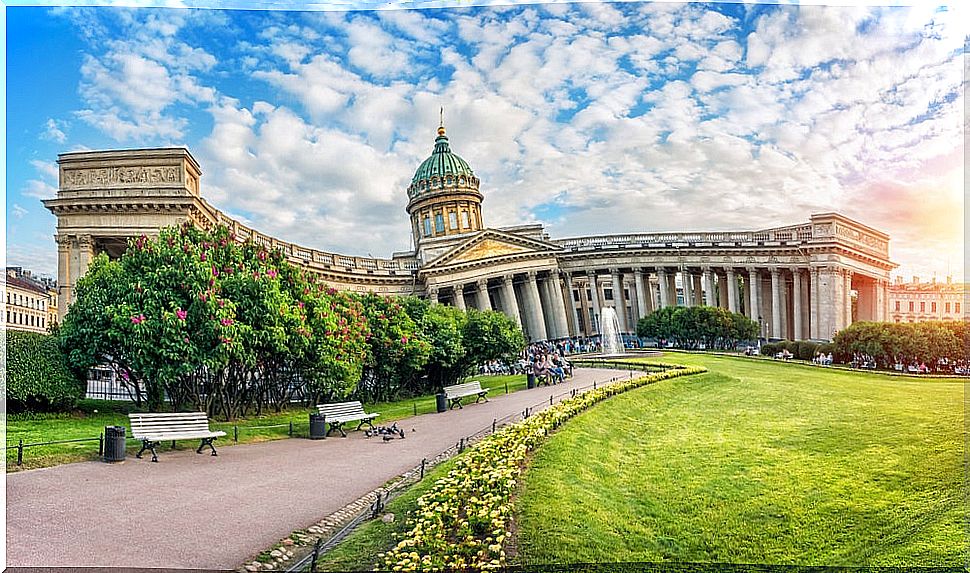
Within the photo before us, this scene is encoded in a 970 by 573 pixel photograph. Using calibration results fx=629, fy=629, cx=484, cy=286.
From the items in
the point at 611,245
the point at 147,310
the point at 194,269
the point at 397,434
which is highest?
the point at 611,245

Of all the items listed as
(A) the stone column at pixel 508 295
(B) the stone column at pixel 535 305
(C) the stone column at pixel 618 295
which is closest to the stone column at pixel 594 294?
(C) the stone column at pixel 618 295

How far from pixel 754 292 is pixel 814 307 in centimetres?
1489

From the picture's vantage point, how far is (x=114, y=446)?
9.80m

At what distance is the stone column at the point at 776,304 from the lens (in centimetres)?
3158

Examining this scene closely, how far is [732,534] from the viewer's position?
627 centimetres

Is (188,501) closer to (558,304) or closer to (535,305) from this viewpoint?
(535,305)

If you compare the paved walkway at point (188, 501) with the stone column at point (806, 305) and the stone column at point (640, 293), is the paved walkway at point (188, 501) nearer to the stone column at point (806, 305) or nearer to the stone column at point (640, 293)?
the stone column at point (806, 305)

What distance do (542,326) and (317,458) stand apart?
41.5 m

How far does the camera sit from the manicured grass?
5.81 metres

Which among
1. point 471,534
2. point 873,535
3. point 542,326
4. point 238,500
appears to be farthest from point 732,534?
point 542,326

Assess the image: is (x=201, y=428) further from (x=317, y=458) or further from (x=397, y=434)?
(x=397, y=434)

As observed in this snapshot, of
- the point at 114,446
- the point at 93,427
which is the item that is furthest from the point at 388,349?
the point at 114,446

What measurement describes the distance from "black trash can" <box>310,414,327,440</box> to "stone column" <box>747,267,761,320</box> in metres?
31.9

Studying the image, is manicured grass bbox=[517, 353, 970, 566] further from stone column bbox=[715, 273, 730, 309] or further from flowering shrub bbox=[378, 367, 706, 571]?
stone column bbox=[715, 273, 730, 309]
